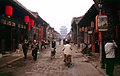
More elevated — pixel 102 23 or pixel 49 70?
pixel 102 23

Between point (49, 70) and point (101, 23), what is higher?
point (101, 23)

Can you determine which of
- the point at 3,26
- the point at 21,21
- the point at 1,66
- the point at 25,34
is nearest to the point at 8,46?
the point at 3,26

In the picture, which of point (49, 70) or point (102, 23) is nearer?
point (102, 23)

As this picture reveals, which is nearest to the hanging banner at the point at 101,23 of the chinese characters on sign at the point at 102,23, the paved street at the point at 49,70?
the chinese characters on sign at the point at 102,23

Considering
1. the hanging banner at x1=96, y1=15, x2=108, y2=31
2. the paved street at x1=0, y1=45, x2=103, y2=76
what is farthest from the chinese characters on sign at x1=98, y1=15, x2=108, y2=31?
the paved street at x1=0, y1=45, x2=103, y2=76

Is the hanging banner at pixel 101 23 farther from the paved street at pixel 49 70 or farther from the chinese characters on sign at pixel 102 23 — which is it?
the paved street at pixel 49 70

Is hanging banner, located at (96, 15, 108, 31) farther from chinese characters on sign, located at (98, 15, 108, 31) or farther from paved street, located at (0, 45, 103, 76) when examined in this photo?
paved street, located at (0, 45, 103, 76)

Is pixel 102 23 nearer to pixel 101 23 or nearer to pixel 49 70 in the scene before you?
pixel 101 23

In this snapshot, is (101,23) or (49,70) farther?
(49,70)

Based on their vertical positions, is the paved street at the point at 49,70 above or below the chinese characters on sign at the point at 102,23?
below

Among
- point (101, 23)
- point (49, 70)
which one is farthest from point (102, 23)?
point (49, 70)

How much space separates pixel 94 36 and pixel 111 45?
54.1ft

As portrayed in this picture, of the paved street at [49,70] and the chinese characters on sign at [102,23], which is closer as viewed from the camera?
the paved street at [49,70]

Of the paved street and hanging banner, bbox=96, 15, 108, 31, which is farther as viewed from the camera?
hanging banner, bbox=96, 15, 108, 31
